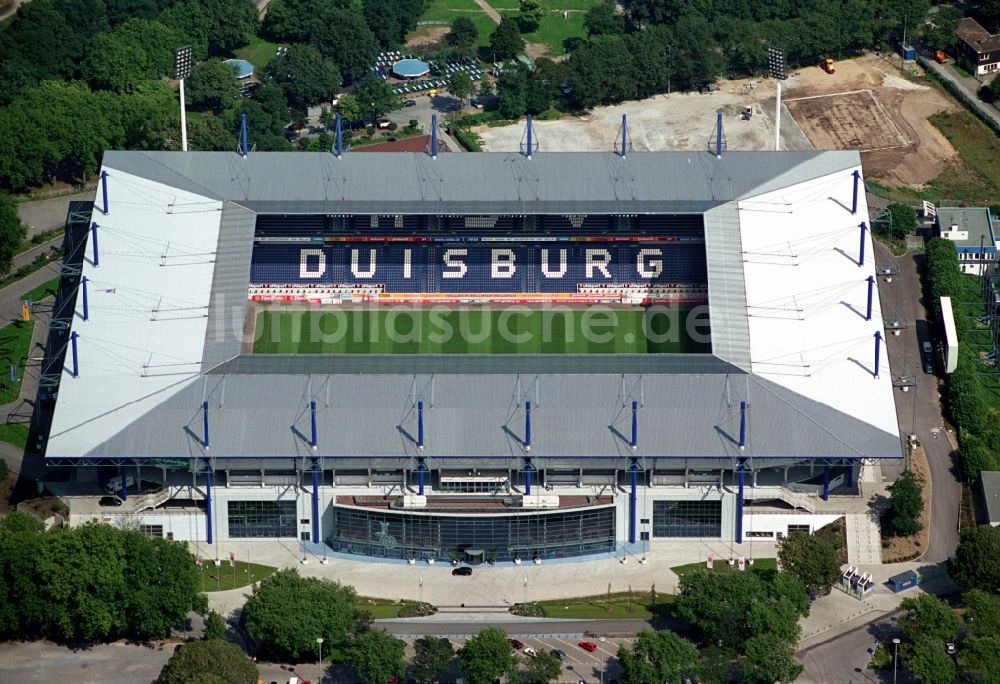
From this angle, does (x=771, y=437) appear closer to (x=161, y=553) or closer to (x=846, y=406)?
(x=846, y=406)

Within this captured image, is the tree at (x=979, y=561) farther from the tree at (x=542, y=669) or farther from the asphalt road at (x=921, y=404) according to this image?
the tree at (x=542, y=669)

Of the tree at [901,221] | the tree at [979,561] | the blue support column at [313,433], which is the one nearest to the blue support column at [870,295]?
the tree at [979,561]

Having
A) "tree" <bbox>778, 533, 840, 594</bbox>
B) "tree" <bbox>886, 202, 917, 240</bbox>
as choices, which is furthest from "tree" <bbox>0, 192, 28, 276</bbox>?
"tree" <bbox>886, 202, 917, 240</bbox>

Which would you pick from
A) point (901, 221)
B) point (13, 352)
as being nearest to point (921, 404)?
point (901, 221)

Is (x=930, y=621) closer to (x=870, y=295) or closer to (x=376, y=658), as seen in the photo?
(x=870, y=295)

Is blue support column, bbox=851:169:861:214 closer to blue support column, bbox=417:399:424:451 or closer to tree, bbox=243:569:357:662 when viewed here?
blue support column, bbox=417:399:424:451

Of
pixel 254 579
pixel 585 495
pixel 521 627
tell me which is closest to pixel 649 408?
pixel 585 495
